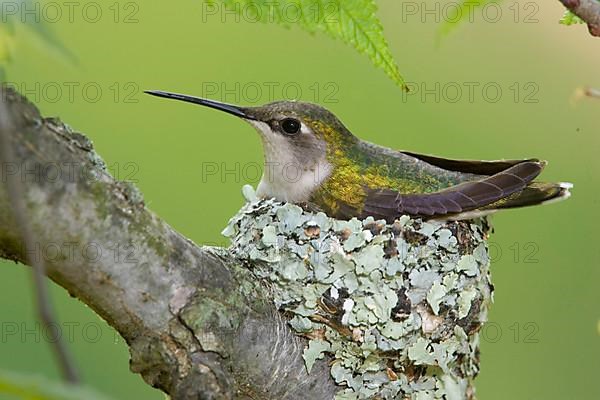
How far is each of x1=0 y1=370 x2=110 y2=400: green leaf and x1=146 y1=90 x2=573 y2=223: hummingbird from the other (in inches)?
98.9

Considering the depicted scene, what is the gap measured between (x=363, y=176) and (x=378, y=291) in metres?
0.65

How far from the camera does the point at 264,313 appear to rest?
251cm

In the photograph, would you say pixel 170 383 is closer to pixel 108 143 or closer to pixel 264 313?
pixel 264 313

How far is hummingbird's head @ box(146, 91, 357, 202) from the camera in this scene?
3520mm

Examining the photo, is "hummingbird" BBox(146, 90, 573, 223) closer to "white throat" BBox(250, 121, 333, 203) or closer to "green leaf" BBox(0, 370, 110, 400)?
"white throat" BBox(250, 121, 333, 203)

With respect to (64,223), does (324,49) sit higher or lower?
higher

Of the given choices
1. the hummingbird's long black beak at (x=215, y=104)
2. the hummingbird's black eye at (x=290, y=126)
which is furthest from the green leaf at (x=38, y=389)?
the hummingbird's black eye at (x=290, y=126)

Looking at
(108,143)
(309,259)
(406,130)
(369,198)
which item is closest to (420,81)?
(406,130)

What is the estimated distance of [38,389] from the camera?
2.75 feet

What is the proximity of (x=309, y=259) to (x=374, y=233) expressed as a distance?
0.95 ft

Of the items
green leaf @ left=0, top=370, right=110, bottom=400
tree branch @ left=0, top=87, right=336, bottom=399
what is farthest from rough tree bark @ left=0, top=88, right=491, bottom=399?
green leaf @ left=0, top=370, right=110, bottom=400

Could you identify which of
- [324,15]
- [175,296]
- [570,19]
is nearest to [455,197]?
[570,19]

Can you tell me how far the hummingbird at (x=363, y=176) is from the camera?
3.27 m

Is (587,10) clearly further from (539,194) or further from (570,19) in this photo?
(539,194)
